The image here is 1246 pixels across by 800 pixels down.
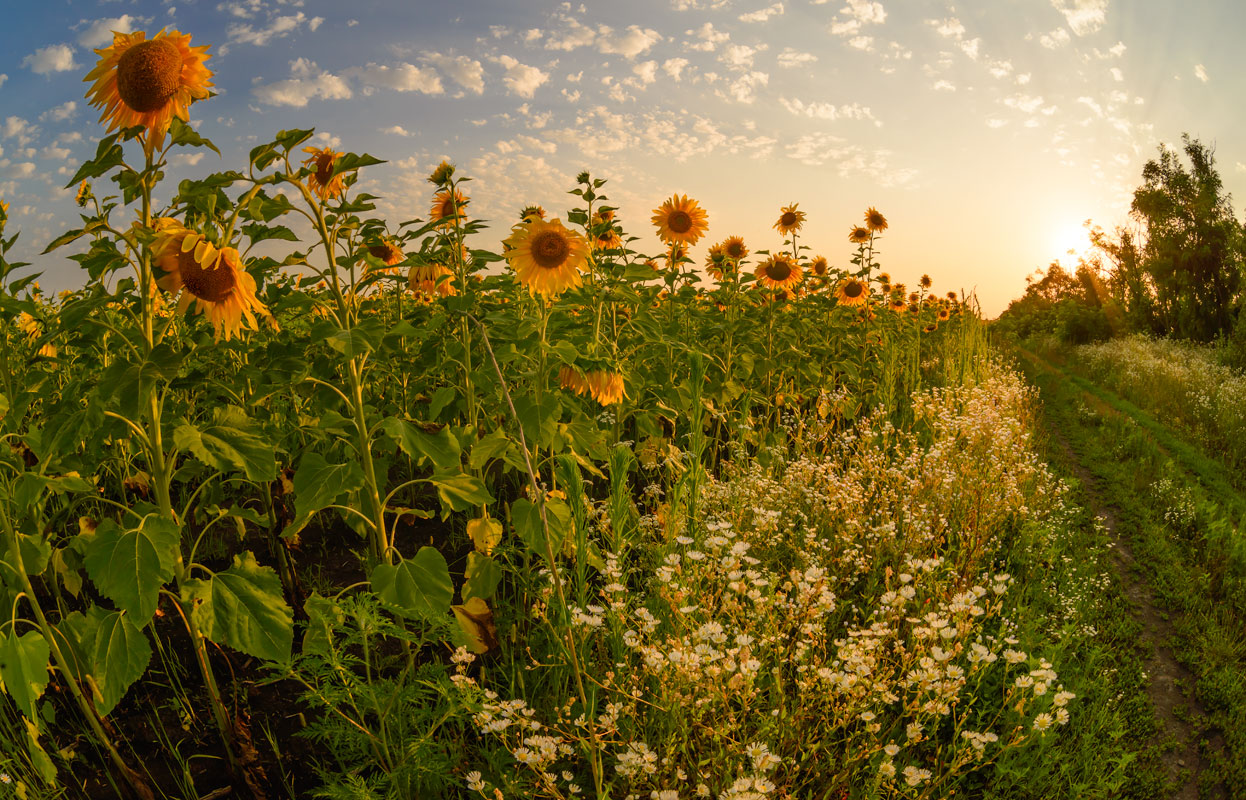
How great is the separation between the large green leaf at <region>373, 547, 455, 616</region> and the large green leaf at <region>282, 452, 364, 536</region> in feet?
0.83

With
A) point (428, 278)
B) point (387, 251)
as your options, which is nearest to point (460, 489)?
point (428, 278)

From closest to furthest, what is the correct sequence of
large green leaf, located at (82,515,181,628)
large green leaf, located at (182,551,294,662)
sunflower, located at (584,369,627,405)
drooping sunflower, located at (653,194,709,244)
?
large green leaf, located at (82,515,181,628)
large green leaf, located at (182,551,294,662)
sunflower, located at (584,369,627,405)
drooping sunflower, located at (653,194,709,244)

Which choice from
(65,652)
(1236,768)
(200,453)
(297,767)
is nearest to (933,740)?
(1236,768)

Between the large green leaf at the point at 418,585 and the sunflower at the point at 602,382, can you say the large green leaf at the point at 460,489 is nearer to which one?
the large green leaf at the point at 418,585

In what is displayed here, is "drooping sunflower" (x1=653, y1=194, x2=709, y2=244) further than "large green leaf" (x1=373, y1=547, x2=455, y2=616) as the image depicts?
Yes

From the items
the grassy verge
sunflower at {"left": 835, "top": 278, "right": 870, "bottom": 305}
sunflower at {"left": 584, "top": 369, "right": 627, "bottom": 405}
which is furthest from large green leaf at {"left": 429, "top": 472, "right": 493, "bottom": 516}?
sunflower at {"left": 835, "top": 278, "right": 870, "bottom": 305}

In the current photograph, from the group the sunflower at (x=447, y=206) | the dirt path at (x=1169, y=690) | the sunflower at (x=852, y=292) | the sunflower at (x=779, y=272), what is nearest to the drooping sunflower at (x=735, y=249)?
the sunflower at (x=779, y=272)

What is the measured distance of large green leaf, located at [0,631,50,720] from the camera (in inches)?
71.5

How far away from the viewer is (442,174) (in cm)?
327

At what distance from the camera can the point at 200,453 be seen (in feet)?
6.31

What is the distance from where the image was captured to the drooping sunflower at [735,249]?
242 inches

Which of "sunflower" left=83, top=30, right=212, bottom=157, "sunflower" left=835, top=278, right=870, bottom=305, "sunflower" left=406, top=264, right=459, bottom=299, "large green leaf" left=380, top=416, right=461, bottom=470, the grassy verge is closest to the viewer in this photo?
"sunflower" left=83, top=30, right=212, bottom=157

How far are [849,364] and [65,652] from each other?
586 centimetres

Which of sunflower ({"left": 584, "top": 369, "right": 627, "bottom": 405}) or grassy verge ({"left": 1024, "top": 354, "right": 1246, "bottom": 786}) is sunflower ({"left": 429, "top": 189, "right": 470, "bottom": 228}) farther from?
grassy verge ({"left": 1024, "top": 354, "right": 1246, "bottom": 786})
